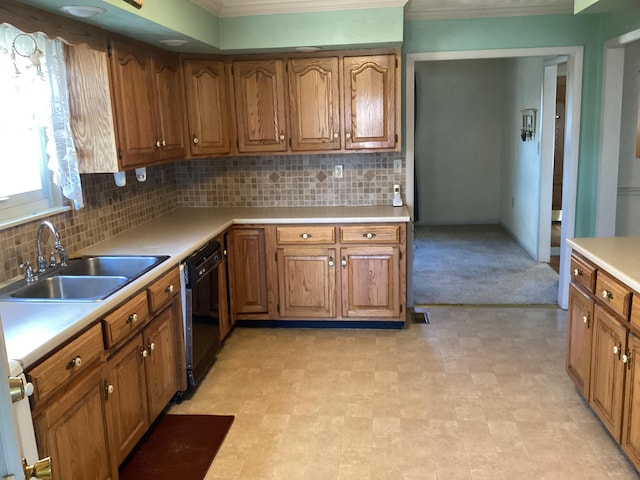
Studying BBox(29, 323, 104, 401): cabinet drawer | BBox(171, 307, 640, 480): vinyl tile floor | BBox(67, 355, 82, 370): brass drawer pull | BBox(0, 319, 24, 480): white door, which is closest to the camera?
BBox(0, 319, 24, 480): white door

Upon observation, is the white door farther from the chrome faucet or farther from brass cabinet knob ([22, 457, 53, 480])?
the chrome faucet

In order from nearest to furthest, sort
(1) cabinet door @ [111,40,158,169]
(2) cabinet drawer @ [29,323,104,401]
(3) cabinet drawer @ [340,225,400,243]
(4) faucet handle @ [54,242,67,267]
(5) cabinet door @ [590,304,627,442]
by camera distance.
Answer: (2) cabinet drawer @ [29,323,104,401]
(5) cabinet door @ [590,304,627,442]
(4) faucet handle @ [54,242,67,267]
(1) cabinet door @ [111,40,158,169]
(3) cabinet drawer @ [340,225,400,243]

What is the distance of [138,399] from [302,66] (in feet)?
8.48

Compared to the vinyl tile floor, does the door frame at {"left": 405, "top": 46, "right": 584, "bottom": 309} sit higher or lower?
higher

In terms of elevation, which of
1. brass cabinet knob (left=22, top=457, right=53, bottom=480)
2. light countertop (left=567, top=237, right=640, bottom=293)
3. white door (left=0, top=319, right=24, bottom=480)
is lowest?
light countertop (left=567, top=237, right=640, bottom=293)

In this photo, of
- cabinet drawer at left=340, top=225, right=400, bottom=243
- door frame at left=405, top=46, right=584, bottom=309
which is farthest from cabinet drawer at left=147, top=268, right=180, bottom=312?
door frame at left=405, top=46, right=584, bottom=309

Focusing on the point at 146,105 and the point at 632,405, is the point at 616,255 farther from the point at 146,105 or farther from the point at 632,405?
the point at 146,105

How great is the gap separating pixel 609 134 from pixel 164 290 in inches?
131

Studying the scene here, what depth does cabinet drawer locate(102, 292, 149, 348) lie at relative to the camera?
88.1 inches

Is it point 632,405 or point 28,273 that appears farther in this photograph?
point 28,273

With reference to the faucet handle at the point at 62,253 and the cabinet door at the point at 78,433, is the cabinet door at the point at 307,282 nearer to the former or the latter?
the faucet handle at the point at 62,253

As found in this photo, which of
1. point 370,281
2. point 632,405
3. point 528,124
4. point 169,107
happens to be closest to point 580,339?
point 632,405

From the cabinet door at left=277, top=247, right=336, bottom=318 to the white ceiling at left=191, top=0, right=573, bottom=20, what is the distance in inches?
65.2

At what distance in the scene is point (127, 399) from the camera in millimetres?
2445
